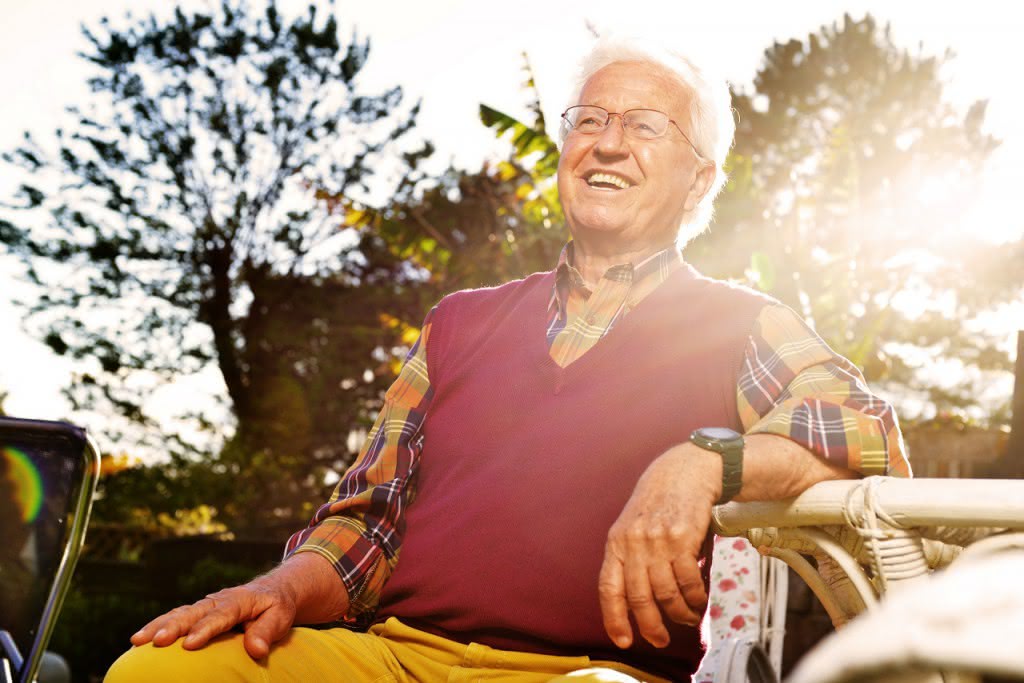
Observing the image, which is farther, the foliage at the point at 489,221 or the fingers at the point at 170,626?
the foliage at the point at 489,221

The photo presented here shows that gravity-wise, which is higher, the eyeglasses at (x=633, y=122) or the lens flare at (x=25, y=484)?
the eyeglasses at (x=633, y=122)

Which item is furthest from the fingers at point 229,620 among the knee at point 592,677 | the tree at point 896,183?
the tree at point 896,183

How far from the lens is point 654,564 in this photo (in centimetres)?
105

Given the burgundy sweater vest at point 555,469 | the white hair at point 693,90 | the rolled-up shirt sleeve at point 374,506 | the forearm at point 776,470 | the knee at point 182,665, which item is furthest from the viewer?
the white hair at point 693,90

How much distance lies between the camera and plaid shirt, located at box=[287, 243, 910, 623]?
1.23 metres

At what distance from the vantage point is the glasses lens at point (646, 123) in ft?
6.15

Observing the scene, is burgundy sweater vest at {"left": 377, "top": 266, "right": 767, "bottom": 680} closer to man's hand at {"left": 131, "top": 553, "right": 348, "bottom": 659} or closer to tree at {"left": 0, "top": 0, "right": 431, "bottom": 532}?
man's hand at {"left": 131, "top": 553, "right": 348, "bottom": 659}

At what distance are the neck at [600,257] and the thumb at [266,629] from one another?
86 centimetres

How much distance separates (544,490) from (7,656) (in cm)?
81

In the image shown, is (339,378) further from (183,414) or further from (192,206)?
(192,206)

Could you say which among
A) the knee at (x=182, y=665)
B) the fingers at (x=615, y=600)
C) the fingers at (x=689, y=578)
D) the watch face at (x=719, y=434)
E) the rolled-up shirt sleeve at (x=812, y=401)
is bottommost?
the knee at (x=182, y=665)

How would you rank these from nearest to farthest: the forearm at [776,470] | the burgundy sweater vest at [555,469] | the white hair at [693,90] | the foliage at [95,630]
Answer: the forearm at [776,470] → the burgundy sweater vest at [555,469] → the white hair at [693,90] → the foliage at [95,630]

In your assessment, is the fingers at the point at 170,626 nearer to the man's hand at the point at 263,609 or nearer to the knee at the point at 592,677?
the man's hand at the point at 263,609

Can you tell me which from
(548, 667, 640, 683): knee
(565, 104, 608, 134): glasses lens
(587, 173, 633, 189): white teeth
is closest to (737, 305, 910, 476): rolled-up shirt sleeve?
(548, 667, 640, 683): knee
